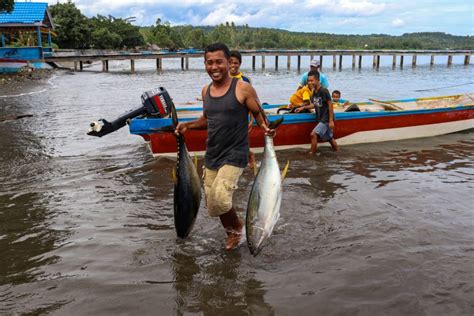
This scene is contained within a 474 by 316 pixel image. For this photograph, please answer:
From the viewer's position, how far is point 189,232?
466 centimetres

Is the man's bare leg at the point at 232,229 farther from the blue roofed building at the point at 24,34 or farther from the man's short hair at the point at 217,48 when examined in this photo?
the blue roofed building at the point at 24,34

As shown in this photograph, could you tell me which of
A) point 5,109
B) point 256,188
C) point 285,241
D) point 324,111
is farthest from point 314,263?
point 5,109

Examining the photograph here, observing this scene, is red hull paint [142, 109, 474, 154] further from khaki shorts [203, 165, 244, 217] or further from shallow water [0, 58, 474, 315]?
khaki shorts [203, 165, 244, 217]

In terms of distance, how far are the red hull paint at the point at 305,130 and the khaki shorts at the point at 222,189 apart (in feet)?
14.5

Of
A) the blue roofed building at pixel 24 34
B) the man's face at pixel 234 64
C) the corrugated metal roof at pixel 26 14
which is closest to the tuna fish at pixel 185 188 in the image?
the man's face at pixel 234 64

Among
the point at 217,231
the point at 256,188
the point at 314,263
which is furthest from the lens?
the point at 217,231

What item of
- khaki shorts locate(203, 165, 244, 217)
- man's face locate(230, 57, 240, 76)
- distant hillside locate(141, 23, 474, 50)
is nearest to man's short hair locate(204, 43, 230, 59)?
khaki shorts locate(203, 165, 244, 217)

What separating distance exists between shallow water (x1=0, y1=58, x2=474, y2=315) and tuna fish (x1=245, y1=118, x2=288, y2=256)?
43 cm

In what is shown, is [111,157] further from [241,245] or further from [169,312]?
[169,312]

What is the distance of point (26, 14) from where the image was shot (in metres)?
37.2

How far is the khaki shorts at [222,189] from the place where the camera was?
13.1 ft

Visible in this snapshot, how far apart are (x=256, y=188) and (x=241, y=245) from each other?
91 centimetres

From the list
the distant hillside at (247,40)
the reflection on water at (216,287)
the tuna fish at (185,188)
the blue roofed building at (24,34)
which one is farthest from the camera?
the distant hillside at (247,40)

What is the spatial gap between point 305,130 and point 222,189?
5.48 m
